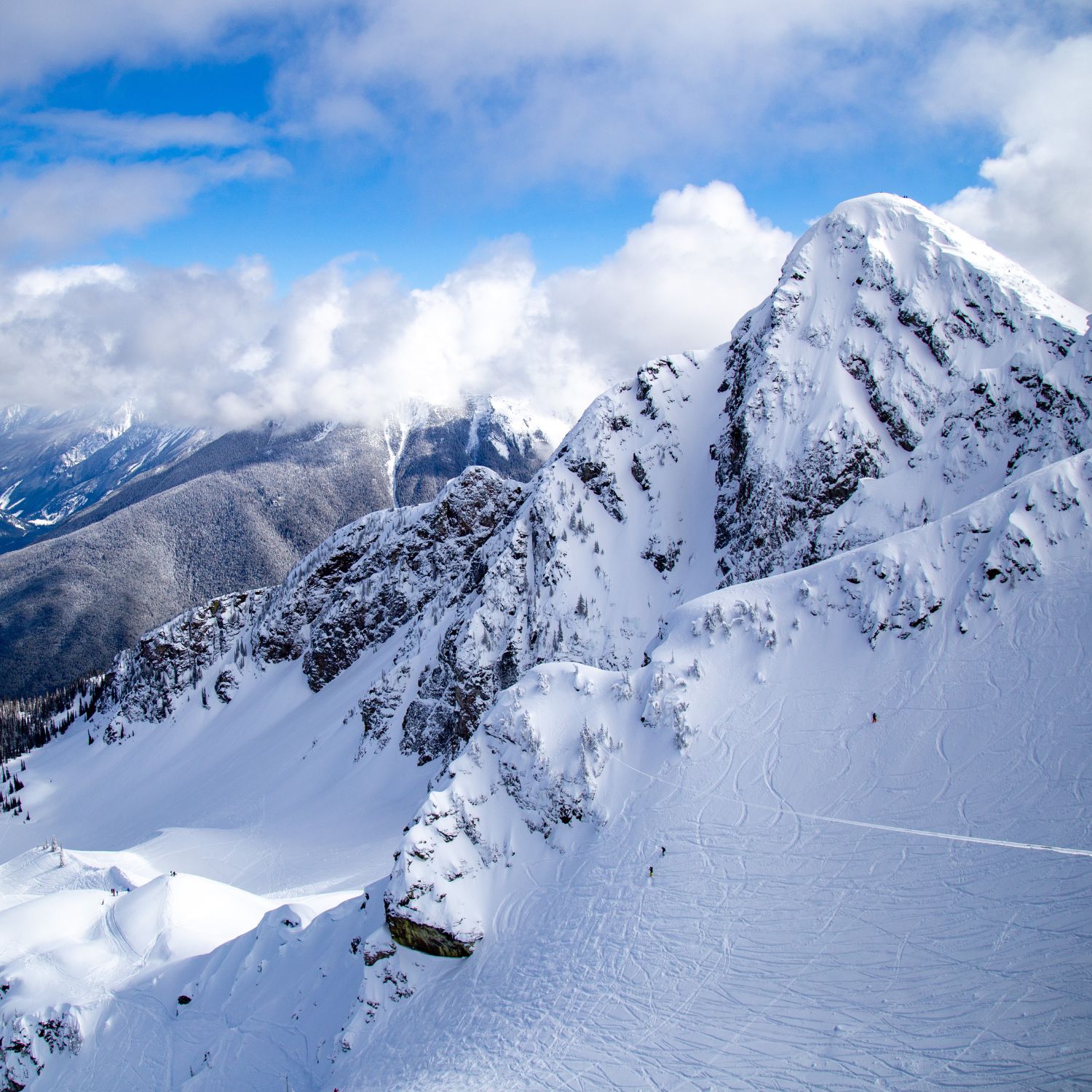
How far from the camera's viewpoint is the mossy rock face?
75.7ft

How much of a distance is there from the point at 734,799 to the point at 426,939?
12.2 m

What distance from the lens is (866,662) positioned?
27078 mm

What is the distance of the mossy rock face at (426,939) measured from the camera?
23.1 metres

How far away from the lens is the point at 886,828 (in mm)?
20297

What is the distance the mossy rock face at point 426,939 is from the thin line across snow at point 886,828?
351 inches

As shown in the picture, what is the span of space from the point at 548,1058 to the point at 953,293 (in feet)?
195

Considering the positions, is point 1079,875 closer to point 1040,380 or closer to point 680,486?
point 1040,380

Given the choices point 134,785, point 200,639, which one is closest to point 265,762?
point 134,785

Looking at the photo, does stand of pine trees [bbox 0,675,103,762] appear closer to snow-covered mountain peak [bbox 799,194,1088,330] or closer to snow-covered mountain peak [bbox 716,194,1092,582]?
snow-covered mountain peak [bbox 716,194,1092,582]

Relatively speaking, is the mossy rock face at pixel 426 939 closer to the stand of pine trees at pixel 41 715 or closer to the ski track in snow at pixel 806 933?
the ski track in snow at pixel 806 933

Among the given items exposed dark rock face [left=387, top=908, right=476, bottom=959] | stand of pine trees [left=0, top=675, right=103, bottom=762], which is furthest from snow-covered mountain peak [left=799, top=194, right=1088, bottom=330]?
stand of pine trees [left=0, top=675, right=103, bottom=762]

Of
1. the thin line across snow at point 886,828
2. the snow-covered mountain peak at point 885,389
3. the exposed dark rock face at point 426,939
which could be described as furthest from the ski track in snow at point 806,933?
the snow-covered mountain peak at point 885,389

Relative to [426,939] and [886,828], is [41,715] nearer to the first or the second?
[426,939]

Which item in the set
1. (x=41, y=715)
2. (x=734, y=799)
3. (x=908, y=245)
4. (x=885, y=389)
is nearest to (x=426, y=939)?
(x=734, y=799)
